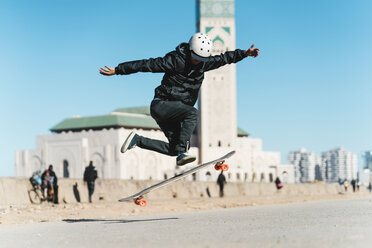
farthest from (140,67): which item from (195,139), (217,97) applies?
(195,139)

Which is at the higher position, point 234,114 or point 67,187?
point 234,114

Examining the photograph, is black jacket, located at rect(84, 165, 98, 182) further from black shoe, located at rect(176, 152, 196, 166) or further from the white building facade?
the white building facade

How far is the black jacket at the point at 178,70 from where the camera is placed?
8062mm

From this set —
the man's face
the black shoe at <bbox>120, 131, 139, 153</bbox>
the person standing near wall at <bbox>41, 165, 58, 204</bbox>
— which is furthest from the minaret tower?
the man's face

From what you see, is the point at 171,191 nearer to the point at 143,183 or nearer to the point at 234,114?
the point at 143,183

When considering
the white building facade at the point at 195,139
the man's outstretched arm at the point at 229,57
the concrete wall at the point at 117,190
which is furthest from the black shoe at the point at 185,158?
the white building facade at the point at 195,139

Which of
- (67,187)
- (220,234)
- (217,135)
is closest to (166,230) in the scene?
(220,234)

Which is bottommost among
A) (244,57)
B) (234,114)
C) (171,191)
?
(171,191)

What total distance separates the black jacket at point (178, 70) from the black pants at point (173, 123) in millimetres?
115

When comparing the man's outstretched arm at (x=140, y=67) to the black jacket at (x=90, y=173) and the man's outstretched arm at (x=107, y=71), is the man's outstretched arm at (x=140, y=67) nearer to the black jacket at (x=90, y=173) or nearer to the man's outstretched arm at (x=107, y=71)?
the man's outstretched arm at (x=107, y=71)

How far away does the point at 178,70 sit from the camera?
8.21 meters

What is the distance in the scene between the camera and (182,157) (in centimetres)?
849

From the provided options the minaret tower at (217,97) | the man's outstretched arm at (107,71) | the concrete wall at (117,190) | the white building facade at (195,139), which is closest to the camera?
the man's outstretched arm at (107,71)

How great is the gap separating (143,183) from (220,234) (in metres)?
23.2
